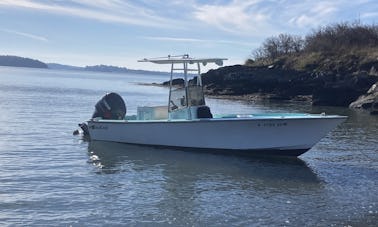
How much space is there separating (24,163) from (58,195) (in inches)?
180

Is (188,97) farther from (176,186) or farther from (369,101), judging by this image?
(369,101)

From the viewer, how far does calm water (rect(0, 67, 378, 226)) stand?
1080cm

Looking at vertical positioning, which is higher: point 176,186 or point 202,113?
point 202,113

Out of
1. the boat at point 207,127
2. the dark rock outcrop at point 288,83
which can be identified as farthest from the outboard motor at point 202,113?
the dark rock outcrop at point 288,83

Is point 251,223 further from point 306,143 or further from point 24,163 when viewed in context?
point 24,163

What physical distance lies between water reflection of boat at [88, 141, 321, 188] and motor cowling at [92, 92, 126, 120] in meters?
2.28

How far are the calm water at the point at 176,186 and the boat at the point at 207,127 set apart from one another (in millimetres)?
485

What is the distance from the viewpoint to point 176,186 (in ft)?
45.2

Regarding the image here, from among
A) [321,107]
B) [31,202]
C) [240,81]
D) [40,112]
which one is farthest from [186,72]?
[240,81]

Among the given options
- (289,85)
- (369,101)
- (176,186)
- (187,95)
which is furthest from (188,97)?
(289,85)

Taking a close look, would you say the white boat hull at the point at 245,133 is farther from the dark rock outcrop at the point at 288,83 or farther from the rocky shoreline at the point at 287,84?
the dark rock outcrop at the point at 288,83

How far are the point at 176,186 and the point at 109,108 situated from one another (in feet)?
29.9

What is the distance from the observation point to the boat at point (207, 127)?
17406 millimetres

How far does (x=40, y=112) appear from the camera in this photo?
113 ft
